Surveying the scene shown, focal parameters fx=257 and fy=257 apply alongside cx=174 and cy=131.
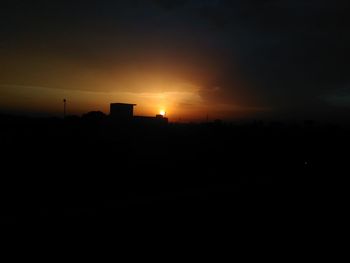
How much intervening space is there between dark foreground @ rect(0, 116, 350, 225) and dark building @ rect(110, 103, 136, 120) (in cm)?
232

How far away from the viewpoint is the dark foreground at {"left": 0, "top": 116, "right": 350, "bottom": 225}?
6492 millimetres

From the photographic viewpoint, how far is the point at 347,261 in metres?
5.35

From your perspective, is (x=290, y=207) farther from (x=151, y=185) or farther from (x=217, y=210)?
(x=151, y=185)

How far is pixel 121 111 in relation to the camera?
1143 inches

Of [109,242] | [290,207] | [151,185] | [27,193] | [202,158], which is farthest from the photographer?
[202,158]

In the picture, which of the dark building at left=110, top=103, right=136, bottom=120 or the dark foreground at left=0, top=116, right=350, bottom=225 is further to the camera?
the dark building at left=110, top=103, right=136, bottom=120

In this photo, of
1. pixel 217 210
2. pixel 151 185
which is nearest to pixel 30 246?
pixel 217 210

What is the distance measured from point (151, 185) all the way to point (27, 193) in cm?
623

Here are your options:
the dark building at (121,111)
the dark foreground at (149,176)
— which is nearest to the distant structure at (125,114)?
the dark building at (121,111)

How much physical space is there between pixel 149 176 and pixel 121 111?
1424 centimetres

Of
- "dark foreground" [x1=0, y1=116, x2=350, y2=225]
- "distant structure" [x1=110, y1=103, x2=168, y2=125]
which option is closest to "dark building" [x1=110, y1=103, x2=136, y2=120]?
"distant structure" [x1=110, y1=103, x2=168, y2=125]

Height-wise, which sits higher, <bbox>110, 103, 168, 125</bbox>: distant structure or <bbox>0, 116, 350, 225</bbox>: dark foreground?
<bbox>110, 103, 168, 125</bbox>: distant structure

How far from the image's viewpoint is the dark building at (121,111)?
28.9 metres

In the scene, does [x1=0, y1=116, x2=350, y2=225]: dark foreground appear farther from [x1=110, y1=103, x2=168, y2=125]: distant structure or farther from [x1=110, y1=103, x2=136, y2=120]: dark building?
[x1=110, y1=103, x2=136, y2=120]: dark building
